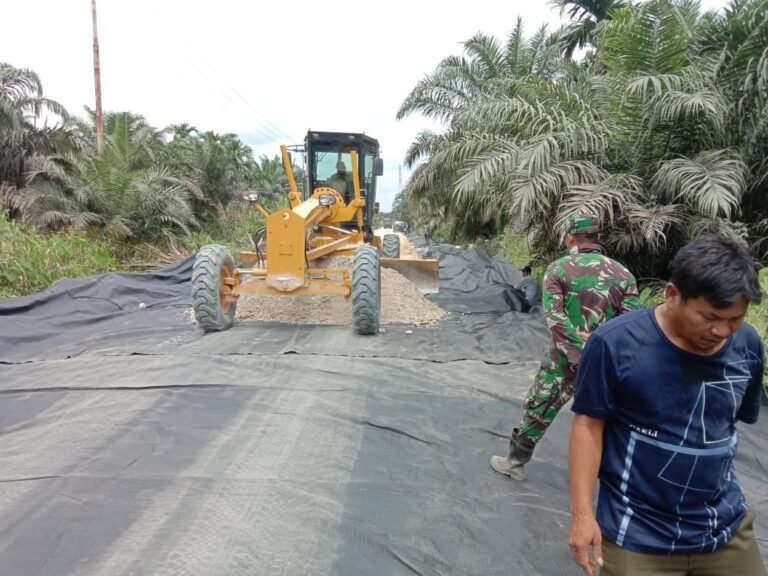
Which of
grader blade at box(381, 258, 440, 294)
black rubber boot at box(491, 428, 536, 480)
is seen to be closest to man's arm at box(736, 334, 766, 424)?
black rubber boot at box(491, 428, 536, 480)

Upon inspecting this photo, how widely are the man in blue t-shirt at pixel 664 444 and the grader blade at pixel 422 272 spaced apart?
708cm

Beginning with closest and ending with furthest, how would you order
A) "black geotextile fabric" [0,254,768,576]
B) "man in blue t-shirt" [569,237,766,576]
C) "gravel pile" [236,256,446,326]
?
"man in blue t-shirt" [569,237,766,576]
"black geotextile fabric" [0,254,768,576]
"gravel pile" [236,256,446,326]

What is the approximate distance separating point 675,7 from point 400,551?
7235 mm

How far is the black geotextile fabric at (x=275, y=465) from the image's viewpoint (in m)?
2.10

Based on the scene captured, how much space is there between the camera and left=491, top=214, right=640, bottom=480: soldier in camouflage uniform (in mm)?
2652

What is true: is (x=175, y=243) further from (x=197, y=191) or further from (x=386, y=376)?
(x=386, y=376)

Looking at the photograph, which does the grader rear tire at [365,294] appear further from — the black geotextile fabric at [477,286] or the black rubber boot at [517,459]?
the black rubber boot at [517,459]

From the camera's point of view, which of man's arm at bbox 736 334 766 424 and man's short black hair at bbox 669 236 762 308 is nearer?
man's short black hair at bbox 669 236 762 308

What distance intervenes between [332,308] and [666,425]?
19.7ft

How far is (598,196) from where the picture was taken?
19.9 ft

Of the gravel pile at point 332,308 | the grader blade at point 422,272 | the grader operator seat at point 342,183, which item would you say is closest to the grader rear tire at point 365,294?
the gravel pile at point 332,308

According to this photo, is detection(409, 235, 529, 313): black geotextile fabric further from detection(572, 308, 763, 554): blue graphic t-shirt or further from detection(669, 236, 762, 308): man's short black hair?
detection(669, 236, 762, 308): man's short black hair

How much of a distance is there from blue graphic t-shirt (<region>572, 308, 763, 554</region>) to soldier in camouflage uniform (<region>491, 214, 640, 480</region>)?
1.14m

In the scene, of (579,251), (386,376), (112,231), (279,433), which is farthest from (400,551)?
(112,231)
